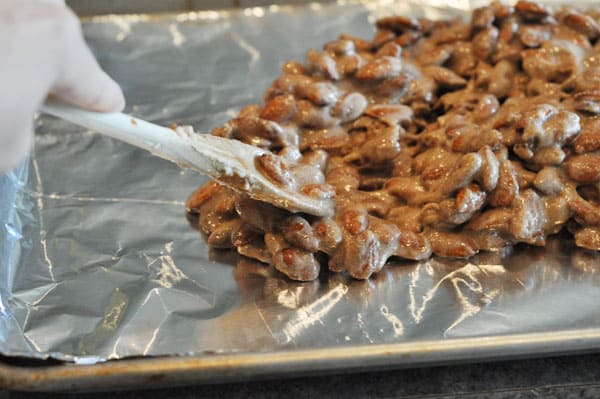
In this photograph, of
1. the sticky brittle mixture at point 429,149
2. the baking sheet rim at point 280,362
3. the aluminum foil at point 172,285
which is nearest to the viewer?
the baking sheet rim at point 280,362

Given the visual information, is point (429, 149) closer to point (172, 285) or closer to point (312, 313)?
point (312, 313)

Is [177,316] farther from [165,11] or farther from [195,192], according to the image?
[165,11]

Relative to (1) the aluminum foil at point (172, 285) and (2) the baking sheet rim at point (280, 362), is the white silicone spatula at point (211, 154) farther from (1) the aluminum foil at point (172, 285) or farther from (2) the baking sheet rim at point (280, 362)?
(2) the baking sheet rim at point (280, 362)

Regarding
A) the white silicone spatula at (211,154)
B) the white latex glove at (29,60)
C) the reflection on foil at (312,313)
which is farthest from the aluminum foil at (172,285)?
the white latex glove at (29,60)

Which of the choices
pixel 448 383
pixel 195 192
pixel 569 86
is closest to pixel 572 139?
pixel 569 86

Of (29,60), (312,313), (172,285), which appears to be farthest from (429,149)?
(29,60)

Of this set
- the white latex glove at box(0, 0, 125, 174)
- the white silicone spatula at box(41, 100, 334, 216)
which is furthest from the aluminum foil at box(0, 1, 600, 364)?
the white latex glove at box(0, 0, 125, 174)
